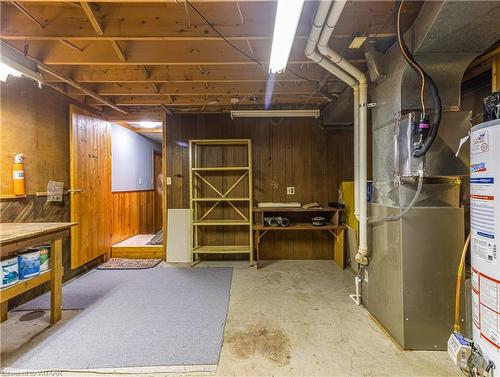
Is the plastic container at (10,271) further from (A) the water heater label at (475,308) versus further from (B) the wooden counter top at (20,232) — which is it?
(A) the water heater label at (475,308)

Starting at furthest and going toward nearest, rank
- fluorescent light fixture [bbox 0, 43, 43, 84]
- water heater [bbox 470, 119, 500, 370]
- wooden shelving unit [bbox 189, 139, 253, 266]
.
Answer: wooden shelving unit [bbox 189, 139, 253, 266] < fluorescent light fixture [bbox 0, 43, 43, 84] < water heater [bbox 470, 119, 500, 370]

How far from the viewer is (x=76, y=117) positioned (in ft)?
10.7

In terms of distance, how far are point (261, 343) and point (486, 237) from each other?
1.55 meters

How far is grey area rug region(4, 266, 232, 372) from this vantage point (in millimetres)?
1714

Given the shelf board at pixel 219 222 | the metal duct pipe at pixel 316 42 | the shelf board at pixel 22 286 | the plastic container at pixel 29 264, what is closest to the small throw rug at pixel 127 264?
the shelf board at pixel 219 222

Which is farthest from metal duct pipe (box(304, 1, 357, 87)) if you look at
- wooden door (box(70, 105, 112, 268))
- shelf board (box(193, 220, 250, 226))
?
wooden door (box(70, 105, 112, 268))

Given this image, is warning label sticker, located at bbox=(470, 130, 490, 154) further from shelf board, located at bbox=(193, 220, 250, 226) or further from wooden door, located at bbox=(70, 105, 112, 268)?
wooden door, located at bbox=(70, 105, 112, 268)

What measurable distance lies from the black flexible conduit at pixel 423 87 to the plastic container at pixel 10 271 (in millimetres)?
2919

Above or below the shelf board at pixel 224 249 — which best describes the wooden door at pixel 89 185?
above

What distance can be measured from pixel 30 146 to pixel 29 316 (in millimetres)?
1684

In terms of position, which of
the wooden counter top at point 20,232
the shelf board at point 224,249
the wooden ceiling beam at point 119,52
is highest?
the wooden ceiling beam at point 119,52

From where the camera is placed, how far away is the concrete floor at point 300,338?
5.37 ft

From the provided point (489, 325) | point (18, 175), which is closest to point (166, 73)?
point (18, 175)

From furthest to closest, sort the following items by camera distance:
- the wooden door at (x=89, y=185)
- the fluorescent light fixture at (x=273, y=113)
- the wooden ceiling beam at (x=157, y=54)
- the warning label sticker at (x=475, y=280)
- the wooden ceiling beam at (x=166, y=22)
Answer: the fluorescent light fixture at (x=273, y=113) < the wooden door at (x=89, y=185) < the wooden ceiling beam at (x=157, y=54) < the wooden ceiling beam at (x=166, y=22) < the warning label sticker at (x=475, y=280)
